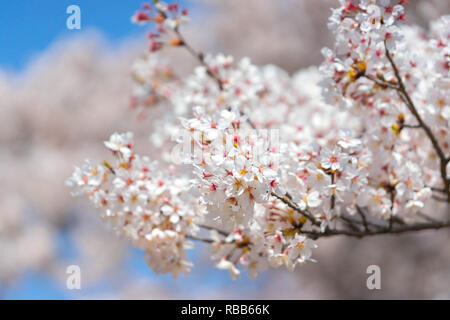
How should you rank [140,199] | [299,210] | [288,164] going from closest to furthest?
[299,210]
[288,164]
[140,199]

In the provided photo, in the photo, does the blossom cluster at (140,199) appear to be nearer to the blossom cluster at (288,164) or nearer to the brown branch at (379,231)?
the blossom cluster at (288,164)

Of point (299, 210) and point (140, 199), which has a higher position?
point (140, 199)

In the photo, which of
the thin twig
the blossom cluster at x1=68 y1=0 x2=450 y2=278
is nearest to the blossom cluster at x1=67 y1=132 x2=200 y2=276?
the blossom cluster at x1=68 y1=0 x2=450 y2=278

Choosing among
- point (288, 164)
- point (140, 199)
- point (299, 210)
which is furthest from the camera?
point (140, 199)

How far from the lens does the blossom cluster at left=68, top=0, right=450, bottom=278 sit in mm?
1652

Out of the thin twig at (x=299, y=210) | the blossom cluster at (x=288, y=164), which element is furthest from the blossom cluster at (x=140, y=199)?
the thin twig at (x=299, y=210)

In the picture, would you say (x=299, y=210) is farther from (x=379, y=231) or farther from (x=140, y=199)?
(x=140, y=199)

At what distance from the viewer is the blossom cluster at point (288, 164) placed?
65.1 inches

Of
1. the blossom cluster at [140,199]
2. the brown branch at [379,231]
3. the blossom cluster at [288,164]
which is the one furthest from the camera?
the blossom cluster at [140,199]

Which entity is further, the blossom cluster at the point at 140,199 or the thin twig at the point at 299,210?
the blossom cluster at the point at 140,199

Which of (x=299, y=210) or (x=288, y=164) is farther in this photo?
A: (x=288, y=164)

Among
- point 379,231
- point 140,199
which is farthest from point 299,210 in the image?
point 140,199

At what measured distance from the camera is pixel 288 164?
1992 millimetres

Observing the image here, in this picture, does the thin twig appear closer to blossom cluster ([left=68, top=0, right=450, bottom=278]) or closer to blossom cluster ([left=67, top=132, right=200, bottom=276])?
blossom cluster ([left=68, top=0, right=450, bottom=278])
